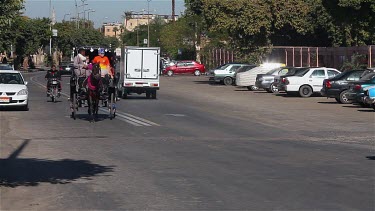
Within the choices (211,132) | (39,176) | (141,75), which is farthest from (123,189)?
(141,75)

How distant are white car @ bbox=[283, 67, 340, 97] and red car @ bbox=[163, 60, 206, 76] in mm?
41507

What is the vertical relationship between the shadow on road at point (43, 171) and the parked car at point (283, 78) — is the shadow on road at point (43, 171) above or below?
below

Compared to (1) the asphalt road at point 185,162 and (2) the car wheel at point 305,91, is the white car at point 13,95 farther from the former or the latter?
(2) the car wheel at point 305,91

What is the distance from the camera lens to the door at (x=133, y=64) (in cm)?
4138

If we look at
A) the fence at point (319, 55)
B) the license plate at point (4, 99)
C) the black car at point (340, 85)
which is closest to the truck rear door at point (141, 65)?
the black car at point (340, 85)

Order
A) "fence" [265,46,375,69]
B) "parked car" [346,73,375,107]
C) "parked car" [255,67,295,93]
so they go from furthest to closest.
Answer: "fence" [265,46,375,69]
"parked car" [255,67,295,93]
"parked car" [346,73,375,107]

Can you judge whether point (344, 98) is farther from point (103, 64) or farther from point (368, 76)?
point (103, 64)

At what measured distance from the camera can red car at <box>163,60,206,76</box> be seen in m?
85.2

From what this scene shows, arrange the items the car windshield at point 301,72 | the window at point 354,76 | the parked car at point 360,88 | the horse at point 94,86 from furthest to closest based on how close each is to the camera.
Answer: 1. the car windshield at point 301,72
2. the window at point 354,76
3. the parked car at point 360,88
4. the horse at point 94,86

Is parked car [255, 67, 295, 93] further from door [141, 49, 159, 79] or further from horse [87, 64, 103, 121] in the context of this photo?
horse [87, 64, 103, 121]

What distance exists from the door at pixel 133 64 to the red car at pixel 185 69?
142ft

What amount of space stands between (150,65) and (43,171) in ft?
91.5

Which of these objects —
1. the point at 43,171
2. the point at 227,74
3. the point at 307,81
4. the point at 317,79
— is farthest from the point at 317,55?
the point at 43,171

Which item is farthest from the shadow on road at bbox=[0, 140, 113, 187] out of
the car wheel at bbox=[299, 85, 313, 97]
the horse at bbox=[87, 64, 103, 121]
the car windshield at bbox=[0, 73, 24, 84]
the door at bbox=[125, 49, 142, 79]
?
the car wheel at bbox=[299, 85, 313, 97]
